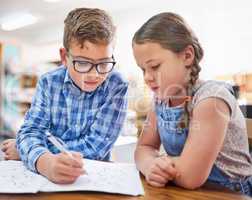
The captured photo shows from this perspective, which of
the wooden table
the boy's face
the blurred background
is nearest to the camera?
the wooden table

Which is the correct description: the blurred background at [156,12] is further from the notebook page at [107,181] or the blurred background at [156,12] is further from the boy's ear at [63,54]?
the notebook page at [107,181]

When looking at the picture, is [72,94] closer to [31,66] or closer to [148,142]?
[148,142]

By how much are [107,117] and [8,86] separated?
34.7 inches

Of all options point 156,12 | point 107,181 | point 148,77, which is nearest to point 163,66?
point 148,77

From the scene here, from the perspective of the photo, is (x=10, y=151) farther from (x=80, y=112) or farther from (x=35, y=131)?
(x=80, y=112)

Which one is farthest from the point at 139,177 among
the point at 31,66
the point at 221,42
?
the point at 221,42

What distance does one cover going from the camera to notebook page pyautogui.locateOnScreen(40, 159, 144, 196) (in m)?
0.51

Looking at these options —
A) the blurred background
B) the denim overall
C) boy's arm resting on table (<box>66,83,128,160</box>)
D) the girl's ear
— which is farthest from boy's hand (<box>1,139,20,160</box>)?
the blurred background

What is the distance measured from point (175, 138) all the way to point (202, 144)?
14 cm

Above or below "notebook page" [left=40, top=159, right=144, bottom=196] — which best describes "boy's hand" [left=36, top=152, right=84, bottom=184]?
above

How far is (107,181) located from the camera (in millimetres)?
556

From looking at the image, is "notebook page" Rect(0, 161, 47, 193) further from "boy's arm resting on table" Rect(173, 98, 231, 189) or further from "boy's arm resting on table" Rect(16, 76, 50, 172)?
"boy's arm resting on table" Rect(173, 98, 231, 189)

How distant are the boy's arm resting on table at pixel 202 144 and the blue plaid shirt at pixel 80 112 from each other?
0.28 meters

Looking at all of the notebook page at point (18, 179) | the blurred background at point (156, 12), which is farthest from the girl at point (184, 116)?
the blurred background at point (156, 12)
